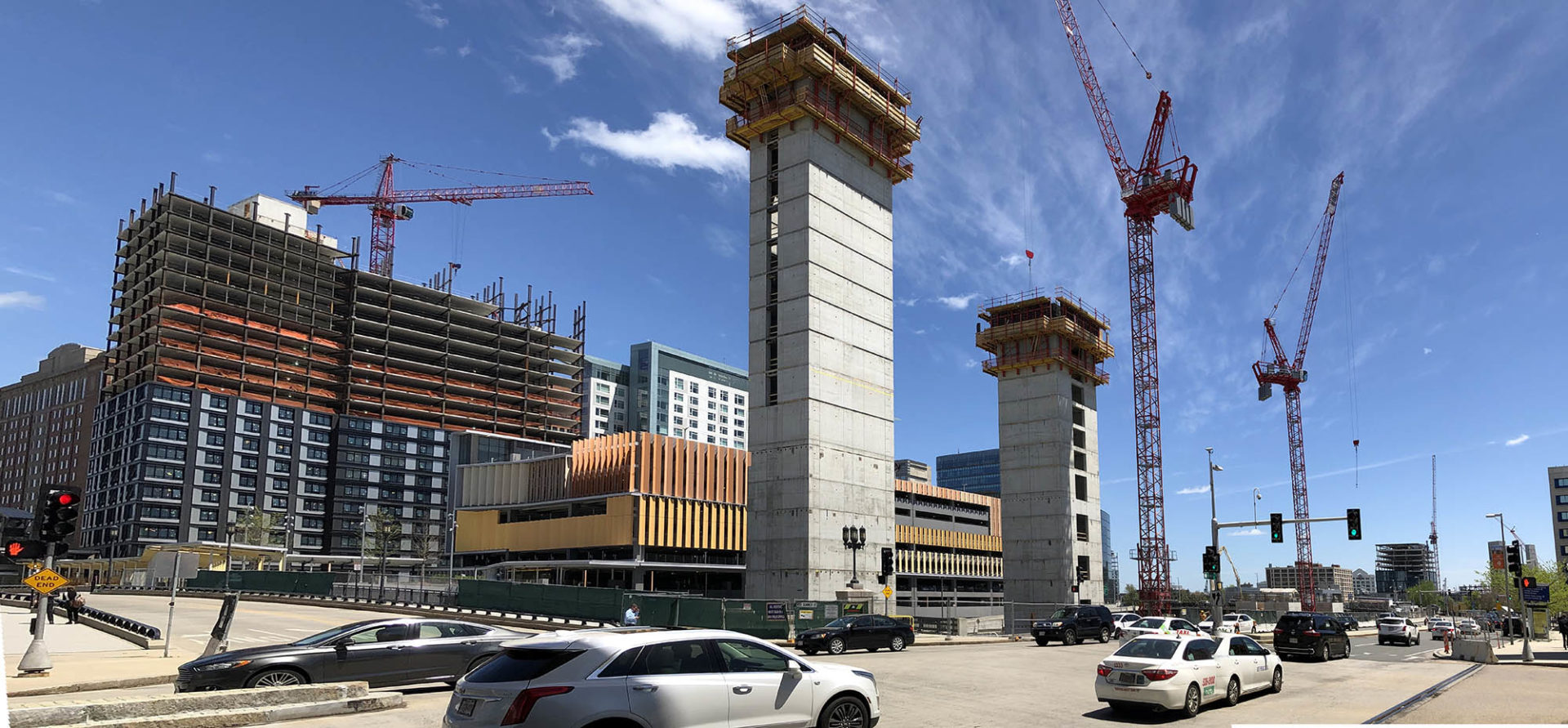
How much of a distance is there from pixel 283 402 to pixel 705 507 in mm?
79472

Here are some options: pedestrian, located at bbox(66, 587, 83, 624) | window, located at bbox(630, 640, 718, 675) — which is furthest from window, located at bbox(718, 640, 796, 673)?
pedestrian, located at bbox(66, 587, 83, 624)

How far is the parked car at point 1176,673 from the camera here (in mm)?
17688

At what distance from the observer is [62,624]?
4241 centimetres

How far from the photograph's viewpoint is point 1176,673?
17.9 meters

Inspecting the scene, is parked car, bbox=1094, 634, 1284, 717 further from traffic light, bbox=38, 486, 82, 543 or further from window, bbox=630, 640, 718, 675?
traffic light, bbox=38, 486, 82, 543

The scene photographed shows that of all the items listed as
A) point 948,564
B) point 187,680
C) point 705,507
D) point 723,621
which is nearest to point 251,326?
point 705,507

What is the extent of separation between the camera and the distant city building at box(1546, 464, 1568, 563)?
160 meters

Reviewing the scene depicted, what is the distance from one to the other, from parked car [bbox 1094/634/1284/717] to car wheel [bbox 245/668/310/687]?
14.3 m

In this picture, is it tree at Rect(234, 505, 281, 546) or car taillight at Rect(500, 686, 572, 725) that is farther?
tree at Rect(234, 505, 281, 546)

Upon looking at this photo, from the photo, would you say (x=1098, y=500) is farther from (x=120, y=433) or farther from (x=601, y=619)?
(x=120, y=433)

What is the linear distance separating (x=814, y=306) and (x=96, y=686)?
145ft

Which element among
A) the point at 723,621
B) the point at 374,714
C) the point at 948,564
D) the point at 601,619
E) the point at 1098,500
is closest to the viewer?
the point at 374,714

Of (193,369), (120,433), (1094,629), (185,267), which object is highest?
(185,267)

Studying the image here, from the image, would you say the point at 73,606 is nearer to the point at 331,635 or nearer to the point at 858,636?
the point at 331,635
